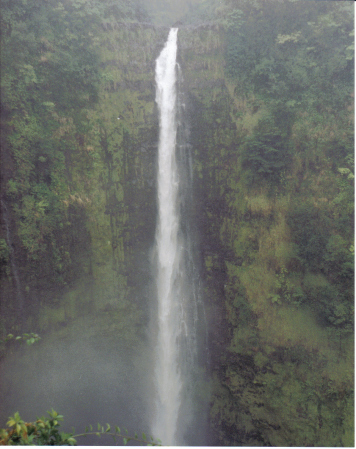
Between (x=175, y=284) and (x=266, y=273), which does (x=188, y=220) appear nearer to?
(x=175, y=284)

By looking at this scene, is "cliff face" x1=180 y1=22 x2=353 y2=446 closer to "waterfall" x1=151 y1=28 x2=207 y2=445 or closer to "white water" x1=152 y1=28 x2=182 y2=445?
"waterfall" x1=151 y1=28 x2=207 y2=445

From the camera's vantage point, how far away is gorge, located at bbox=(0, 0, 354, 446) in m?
7.33

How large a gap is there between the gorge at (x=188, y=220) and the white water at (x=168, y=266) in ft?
0.20

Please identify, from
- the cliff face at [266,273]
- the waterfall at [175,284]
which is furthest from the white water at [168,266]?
the cliff face at [266,273]

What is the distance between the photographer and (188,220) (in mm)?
8234

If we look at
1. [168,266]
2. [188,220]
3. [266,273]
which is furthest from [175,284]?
[266,273]

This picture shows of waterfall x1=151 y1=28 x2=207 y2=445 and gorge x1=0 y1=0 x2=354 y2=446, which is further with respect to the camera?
waterfall x1=151 y1=28 x2=207 y2=445

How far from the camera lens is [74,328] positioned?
776 cm

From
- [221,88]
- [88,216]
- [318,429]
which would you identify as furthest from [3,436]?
[221,88]

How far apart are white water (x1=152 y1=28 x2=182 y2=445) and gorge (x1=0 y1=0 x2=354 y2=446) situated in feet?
0.20

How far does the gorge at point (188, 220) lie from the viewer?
24.0 ft

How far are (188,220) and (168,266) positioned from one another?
4.35ft

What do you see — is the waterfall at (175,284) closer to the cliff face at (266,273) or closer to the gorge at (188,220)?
the gorge at (188,220)

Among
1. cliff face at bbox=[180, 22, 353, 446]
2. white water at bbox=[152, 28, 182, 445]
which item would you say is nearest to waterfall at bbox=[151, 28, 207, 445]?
white water at bbox=[152, 28, 182, 445]
